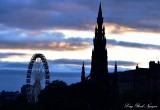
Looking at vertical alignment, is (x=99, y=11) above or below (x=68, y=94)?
above

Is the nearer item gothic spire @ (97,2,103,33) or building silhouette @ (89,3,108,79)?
building silhouette @ (89,3,108,79)

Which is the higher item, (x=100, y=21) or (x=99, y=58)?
(x=100, y=21)

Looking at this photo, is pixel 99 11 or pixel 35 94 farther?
pixel 99 11

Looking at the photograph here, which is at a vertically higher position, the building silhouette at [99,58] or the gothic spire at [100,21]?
the gothic spire at [100,21]

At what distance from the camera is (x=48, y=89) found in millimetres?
159125

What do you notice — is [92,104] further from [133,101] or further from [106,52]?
[106,52]

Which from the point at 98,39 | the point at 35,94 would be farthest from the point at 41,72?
the point at 98,39

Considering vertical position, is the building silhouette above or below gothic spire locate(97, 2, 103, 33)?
below

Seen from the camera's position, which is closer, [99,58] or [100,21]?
[99,58]

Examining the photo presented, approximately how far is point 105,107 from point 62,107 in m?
11.9

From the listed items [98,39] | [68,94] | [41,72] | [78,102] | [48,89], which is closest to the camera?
[78,102]

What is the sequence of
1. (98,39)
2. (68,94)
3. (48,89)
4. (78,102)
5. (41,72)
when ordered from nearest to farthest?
(78,102) → (68,94) → (48,89) → (41,72) → (98,39)

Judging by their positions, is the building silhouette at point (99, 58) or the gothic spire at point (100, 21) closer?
the building silhouette at point (99, 58)

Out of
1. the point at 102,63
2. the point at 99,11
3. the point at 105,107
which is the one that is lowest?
the point at 105,107
